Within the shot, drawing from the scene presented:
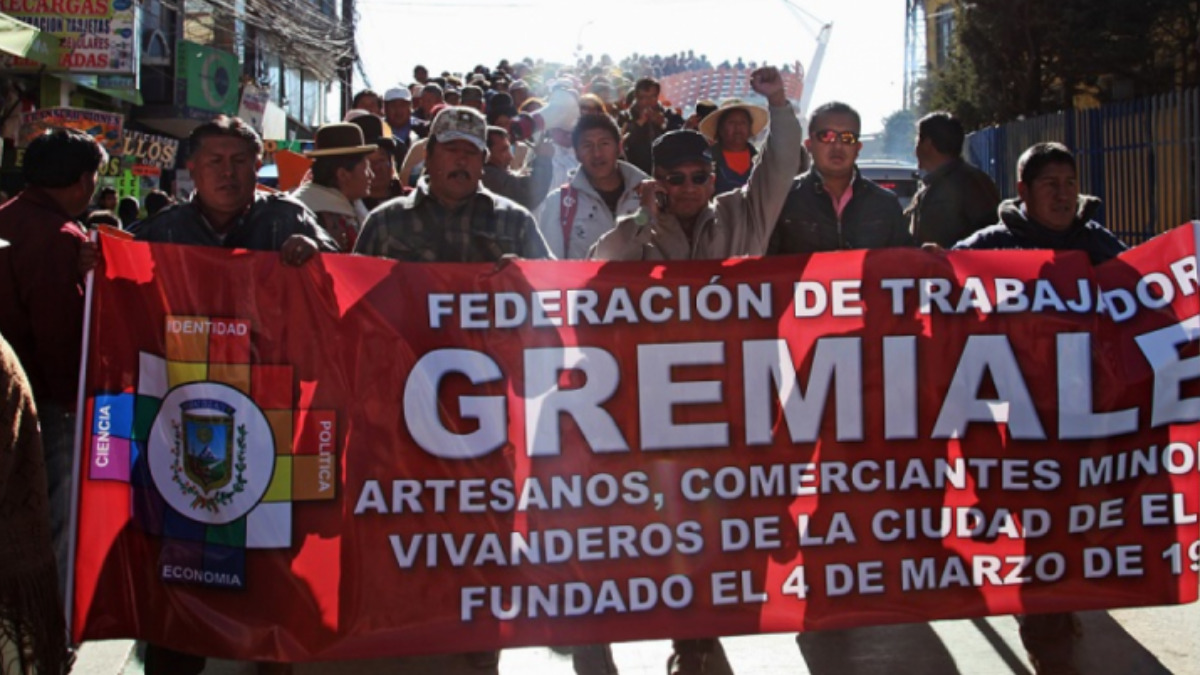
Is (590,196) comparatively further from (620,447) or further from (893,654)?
(893,654)

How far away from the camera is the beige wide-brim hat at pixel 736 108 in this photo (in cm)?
793

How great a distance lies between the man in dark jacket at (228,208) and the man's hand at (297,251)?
23 centimetres

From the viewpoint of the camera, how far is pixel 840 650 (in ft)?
17.4

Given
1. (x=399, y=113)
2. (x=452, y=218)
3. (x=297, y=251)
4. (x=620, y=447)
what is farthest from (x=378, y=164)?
(x=399, y=113)

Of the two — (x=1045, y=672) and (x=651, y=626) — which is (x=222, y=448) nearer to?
(x=651, y=626)

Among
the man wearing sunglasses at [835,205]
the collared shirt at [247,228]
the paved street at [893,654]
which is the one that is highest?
the man wearing sunglasses at [835,205]

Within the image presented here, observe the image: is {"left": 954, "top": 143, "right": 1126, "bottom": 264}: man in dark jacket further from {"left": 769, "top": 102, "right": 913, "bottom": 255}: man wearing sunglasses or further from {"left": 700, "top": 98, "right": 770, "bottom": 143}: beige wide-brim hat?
{"left": 700, "top": 98, "right": 770, "bottom": 143}: beige wide-brim hat

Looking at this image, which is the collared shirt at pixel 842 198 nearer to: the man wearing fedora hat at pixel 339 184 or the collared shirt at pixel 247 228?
the collared shirt at pixel 247 228

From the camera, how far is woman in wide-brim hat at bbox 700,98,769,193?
808 centimetres

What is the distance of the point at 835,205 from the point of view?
5.77 m

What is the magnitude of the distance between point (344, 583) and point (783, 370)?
158 cm

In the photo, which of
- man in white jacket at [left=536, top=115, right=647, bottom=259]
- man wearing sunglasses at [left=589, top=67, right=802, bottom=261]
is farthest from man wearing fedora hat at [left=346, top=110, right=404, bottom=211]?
man wearing sunglasses at [left=589, top=67, right=802, bottom=261]

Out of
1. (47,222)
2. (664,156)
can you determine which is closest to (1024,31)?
(664,156)

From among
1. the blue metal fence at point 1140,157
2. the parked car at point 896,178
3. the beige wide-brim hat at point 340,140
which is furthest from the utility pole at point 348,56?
the beige wide-brim hat at point 340,140
